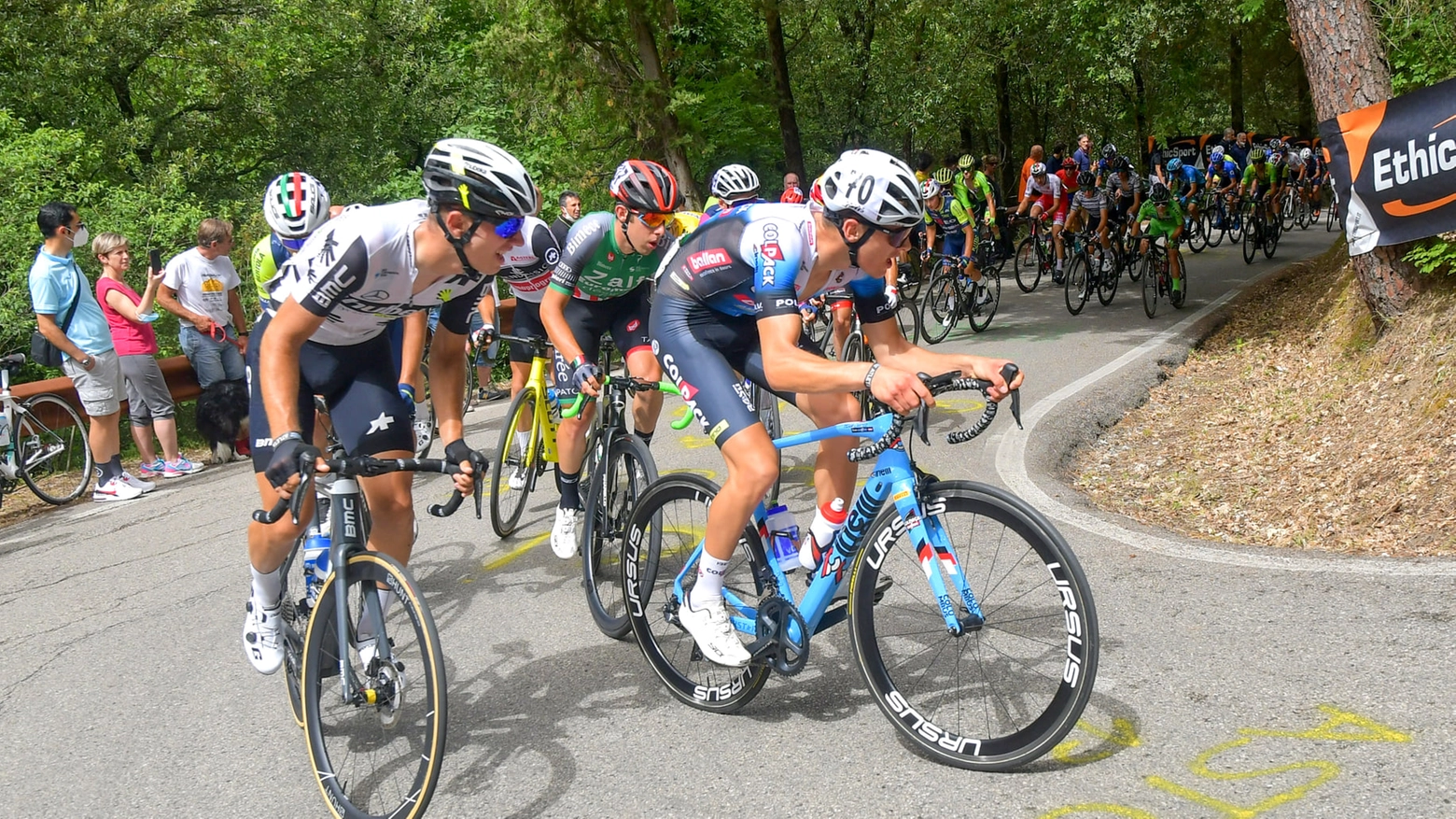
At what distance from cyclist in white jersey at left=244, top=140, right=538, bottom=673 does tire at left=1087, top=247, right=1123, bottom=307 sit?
12680 millimetres

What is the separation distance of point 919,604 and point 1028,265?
16.2 metres

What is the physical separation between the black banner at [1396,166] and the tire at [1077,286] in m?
6.22

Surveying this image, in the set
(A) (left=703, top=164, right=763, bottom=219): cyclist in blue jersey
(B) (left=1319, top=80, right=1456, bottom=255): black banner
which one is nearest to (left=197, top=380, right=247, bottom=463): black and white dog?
(A) (left=703, top=164, right=763, bottom=219): cyclist in blue jersey

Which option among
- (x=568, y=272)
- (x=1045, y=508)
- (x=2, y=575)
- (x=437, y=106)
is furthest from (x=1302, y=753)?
(x=437, y=106)

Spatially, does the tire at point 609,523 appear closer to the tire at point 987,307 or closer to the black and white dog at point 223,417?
the black and white dog at point 223,417

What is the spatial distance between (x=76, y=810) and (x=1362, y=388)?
7892 millimetres

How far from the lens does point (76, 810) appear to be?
3889 millimetres

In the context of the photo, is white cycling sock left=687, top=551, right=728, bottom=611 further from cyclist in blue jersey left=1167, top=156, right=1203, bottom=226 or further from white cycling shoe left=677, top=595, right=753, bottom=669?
cyclist in blue jersey left=1167, top=156, right=1203, bottom=226

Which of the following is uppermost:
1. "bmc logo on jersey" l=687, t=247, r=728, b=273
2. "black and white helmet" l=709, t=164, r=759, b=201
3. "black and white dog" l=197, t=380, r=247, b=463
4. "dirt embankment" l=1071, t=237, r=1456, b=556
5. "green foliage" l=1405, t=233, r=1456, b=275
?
"black and white helmet" l=709, t=164, r=759, b=201

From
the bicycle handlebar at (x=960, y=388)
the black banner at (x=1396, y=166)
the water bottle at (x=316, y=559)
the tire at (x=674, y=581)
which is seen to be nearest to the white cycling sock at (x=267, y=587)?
the water bottle at (x=316, y=559)

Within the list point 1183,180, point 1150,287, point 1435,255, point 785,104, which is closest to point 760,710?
point 1435,255

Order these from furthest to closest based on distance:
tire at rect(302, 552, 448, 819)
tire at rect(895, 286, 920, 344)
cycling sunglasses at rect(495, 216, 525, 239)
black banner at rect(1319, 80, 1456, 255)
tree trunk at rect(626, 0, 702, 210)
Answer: tree trunk at rect(626, 0, 702, 210) < tire at rect(895, 286, 920, 344) < black banner at rect(1319, 80, 1456, 255) < cycling sunglasses at rect(495, 216, 525, 239) < tire at rect(302, 552, 448, 819)

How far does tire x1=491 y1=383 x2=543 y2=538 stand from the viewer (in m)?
6.77

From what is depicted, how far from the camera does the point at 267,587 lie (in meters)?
4.14
